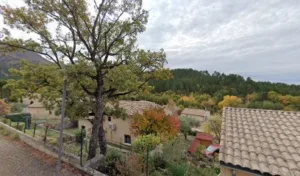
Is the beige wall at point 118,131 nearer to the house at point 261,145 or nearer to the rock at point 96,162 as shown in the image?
the rock at point 96,162

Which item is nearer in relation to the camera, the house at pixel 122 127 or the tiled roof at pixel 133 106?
the house at pixel 122 127

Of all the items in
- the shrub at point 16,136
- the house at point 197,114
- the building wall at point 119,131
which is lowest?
the house at point 197,114

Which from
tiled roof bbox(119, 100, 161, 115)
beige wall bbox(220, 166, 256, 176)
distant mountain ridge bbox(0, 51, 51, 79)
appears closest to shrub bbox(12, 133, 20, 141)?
distant mountain ridge bbox(0, 51, 51, 79)

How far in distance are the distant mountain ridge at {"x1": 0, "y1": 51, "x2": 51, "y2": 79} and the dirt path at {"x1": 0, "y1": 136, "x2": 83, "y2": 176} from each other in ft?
15.1

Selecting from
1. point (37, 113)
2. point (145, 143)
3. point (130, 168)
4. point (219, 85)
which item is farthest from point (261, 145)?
point (219, 85)

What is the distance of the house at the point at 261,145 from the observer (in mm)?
4414

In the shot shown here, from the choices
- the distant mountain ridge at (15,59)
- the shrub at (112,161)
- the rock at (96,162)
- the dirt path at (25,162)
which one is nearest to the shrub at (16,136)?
the dirt path at (25,162)

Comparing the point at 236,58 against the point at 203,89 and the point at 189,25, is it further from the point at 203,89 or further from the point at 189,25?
the point at 203,89

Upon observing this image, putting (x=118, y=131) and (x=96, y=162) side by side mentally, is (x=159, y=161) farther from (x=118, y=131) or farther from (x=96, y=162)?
(x=118, y=131)

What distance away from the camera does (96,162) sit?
9031mm

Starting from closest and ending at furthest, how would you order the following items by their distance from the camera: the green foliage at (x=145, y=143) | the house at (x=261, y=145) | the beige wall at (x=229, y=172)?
the house at (x=261, y=145) → the beige wall at (x=229, y=172) → the green foliage at (x=145, y=143)

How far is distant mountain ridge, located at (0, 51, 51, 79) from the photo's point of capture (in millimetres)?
9992

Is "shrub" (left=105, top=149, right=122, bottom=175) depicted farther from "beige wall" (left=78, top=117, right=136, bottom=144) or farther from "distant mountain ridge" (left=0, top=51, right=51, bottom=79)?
"beige wall" (left=78, top=117, right=136, bottom=144)

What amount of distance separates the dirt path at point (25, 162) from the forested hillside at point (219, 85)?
56376 millimetres
